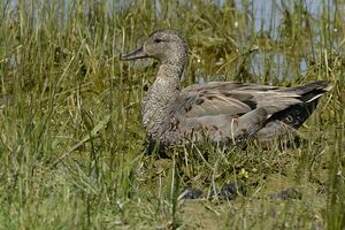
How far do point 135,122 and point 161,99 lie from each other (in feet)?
0.76

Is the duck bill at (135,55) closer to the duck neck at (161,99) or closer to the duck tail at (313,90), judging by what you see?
the duck neck at (161,99)

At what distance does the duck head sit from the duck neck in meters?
0.05

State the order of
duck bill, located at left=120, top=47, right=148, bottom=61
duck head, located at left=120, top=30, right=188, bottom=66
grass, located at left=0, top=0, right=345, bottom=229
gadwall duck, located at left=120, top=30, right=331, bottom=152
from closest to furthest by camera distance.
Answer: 1. grass, located at left=0, top=0, right=345, bottom=229
2. gadwall duck, located at left=120, top=30, right=331, bottom=152
3. duck head, located at left=120, top=30, right=188, bottom=66
4. duck bill, located at left=120, top=47, right=148, bottom=61

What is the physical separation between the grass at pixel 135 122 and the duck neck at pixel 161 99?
13cm

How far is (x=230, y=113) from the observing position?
689cm

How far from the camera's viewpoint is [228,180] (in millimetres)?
5578

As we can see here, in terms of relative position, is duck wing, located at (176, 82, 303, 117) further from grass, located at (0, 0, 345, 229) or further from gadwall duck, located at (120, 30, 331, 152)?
grass, located at (0, 0, 345, 229)

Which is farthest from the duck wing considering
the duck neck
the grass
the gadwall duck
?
the grass

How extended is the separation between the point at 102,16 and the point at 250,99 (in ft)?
5.67

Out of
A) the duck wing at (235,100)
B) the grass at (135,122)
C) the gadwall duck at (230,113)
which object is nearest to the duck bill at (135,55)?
the grass at (135,122)

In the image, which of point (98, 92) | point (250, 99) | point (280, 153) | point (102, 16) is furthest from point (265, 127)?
point (102, 16)

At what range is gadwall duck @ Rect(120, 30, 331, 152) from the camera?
680 cm

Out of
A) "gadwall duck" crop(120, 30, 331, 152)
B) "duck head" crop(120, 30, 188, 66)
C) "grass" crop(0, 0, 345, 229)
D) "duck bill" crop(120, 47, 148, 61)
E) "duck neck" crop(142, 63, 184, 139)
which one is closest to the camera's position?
"grass" crop(0, 0, 345, 229)

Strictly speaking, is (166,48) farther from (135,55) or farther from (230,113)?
(230,113)
